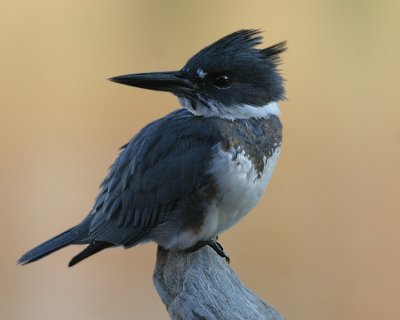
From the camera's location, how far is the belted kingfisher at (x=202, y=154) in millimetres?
1269

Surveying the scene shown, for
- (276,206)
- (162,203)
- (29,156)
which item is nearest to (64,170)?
(29,156)

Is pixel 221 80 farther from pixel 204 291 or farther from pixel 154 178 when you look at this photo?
pixel 204 291

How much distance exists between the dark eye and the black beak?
0.05 metres

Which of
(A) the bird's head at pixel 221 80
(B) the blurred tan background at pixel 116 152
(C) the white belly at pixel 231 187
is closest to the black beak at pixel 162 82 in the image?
(A) the bird's head at pixel 221 80

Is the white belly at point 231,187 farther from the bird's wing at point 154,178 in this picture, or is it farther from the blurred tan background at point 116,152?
the blurred tan background at point 116,152

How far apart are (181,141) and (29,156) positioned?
1.48 meters

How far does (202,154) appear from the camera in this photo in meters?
1.27

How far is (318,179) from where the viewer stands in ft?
8.92

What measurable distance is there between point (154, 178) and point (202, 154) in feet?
0.40

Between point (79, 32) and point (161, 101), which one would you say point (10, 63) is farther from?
point (161, 101)

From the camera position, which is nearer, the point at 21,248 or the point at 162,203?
the point at 162,203

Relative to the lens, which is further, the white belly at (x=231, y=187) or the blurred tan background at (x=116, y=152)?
the blurred tan background at (x=116, y=152)

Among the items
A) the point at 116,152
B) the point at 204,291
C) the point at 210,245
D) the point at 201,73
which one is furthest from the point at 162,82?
the point at 116,152

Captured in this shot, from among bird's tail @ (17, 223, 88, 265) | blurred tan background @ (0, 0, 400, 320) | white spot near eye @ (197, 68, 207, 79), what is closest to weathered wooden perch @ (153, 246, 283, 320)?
bird's tail @ (17, 223, 88, 265)
